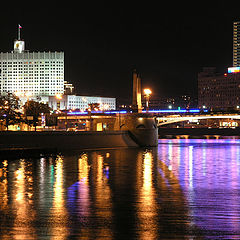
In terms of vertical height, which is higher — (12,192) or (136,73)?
(136,73)

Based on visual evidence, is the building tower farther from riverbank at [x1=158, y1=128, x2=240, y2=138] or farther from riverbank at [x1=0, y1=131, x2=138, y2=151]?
riverbank at [x1=158, y1=128, x2=240, y2=138]

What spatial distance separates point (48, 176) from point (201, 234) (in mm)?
17260

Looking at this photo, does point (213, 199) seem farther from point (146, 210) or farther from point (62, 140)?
point (62, 140)

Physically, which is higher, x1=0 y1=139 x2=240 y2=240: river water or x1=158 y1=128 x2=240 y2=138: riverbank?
x1=158 y1=128 x2=240 y2=138: riverbank

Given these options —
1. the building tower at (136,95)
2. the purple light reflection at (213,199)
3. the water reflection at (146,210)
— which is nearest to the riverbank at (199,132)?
the building tower at (136,95)

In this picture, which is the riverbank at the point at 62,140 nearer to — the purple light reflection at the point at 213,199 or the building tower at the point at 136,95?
the building tower at the point at 136,95

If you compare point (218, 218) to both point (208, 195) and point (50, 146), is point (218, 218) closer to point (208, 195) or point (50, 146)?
point (208, 195)

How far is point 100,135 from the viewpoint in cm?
7356

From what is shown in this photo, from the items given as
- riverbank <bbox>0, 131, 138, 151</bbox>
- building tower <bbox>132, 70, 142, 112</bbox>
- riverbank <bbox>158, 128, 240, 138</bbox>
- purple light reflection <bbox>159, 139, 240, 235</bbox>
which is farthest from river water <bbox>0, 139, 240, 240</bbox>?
riverbank <bbox>158, 128, 240, 138</bbox>

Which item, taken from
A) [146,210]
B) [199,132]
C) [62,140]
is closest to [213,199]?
[146,210]

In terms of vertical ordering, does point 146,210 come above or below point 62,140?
below

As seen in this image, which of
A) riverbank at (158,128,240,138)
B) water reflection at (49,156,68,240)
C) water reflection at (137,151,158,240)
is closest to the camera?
water reflection at (49,156,68,240)

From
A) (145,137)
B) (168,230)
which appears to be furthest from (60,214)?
(145,137)

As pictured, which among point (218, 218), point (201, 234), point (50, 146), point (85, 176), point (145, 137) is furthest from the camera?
point (145, 137)
